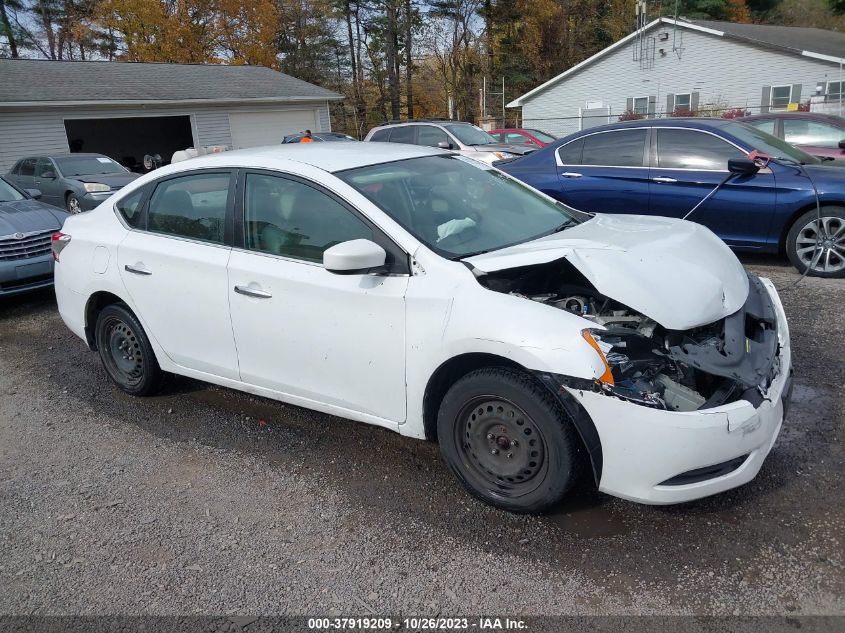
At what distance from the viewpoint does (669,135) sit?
7.28m

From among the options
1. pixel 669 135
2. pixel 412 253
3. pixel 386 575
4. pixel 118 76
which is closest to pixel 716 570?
pixel 386 575

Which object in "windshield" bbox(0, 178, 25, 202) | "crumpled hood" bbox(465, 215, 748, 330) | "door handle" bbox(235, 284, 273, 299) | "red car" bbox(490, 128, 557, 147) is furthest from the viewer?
"red car" bbox(490, 128, 557, 147)

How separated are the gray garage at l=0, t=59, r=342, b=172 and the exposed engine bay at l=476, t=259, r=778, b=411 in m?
21.7

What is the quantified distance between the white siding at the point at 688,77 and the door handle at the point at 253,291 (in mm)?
26532

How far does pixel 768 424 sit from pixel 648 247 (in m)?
1.04

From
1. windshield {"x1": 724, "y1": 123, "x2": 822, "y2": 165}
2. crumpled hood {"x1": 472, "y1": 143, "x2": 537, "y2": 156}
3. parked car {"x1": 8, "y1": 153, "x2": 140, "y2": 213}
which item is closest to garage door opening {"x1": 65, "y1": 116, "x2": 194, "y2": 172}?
parked car {"x1": 8, "y1": 153, "x2": 140, "y2": 213}

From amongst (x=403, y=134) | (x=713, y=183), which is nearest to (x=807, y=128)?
(x=713, y=183)

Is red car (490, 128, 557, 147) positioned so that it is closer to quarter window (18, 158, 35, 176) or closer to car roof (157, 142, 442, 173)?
quarter window (18, 158, 35, 176)

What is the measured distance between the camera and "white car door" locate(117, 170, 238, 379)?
3.98 m

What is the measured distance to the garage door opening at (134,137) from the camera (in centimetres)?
2784

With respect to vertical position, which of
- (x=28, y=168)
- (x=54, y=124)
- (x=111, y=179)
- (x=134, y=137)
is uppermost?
(x=54, y=124)

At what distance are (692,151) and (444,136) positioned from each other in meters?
8.24

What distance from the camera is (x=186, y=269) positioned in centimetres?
408

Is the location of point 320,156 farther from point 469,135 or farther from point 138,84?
point 138,84
